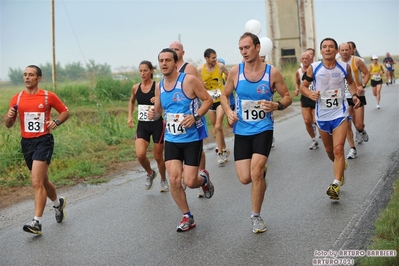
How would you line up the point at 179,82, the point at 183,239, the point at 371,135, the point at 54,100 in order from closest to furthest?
the point at 183,239 < the point at 179,82 < the point at 54,100 < the point at 371,135

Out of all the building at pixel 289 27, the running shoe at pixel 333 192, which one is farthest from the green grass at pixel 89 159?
the building at pixel 289 27

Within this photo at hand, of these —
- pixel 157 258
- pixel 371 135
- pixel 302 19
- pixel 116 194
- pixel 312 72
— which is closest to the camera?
pixel 157 258

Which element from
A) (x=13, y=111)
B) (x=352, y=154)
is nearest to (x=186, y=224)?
(x=13, y=111)

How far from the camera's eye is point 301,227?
6.94 m

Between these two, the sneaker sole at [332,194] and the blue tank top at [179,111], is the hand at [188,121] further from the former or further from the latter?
the sneaker sole at [332,194]

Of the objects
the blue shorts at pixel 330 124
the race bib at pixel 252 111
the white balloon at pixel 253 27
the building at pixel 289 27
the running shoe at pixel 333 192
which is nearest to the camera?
the race bib at pixel 252 111

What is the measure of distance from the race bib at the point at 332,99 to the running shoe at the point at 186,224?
2.46m

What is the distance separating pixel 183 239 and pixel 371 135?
8185 millimetres

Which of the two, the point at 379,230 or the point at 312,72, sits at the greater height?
the point at 312,72

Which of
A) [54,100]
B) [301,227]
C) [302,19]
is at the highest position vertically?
[302,19]

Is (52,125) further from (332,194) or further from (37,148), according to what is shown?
(332,194)

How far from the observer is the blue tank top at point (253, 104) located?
707 cm

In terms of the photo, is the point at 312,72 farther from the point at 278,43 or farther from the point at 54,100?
the point at 278,43

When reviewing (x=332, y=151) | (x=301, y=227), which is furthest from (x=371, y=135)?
(x=301, y=227)
